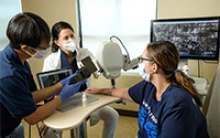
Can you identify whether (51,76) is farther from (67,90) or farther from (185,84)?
(185,84)

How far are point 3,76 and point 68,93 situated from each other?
40 cm

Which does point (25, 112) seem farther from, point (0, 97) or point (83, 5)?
point (83, 5)

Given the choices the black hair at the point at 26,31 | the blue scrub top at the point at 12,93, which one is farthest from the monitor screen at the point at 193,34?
the blue scrub top at the point at 12,93

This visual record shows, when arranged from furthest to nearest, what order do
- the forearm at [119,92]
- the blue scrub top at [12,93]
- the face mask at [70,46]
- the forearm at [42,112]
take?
1. the face mask at [70,46]
2. the forearm at [119,92]
3. the forearm at [42,112]
4. the blue scrub top at [12,93]

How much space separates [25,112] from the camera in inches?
37.5

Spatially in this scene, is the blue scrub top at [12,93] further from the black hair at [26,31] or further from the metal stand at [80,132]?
the metal stand at [80,132]

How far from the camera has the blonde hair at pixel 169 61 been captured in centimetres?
105

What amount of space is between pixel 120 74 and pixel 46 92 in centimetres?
54

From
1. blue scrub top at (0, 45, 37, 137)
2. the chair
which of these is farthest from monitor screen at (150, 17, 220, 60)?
blue scrub top at (0, 45, 37, 137)

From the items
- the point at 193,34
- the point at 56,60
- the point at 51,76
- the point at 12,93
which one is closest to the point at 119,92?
the point at 51,76

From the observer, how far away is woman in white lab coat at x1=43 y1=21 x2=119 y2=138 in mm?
1577

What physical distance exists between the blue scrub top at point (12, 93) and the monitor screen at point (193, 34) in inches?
55.8

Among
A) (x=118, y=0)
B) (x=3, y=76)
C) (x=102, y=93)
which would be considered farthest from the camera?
(x=118, y=0)

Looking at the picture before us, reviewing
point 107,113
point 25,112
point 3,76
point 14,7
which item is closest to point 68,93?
point 25,112
